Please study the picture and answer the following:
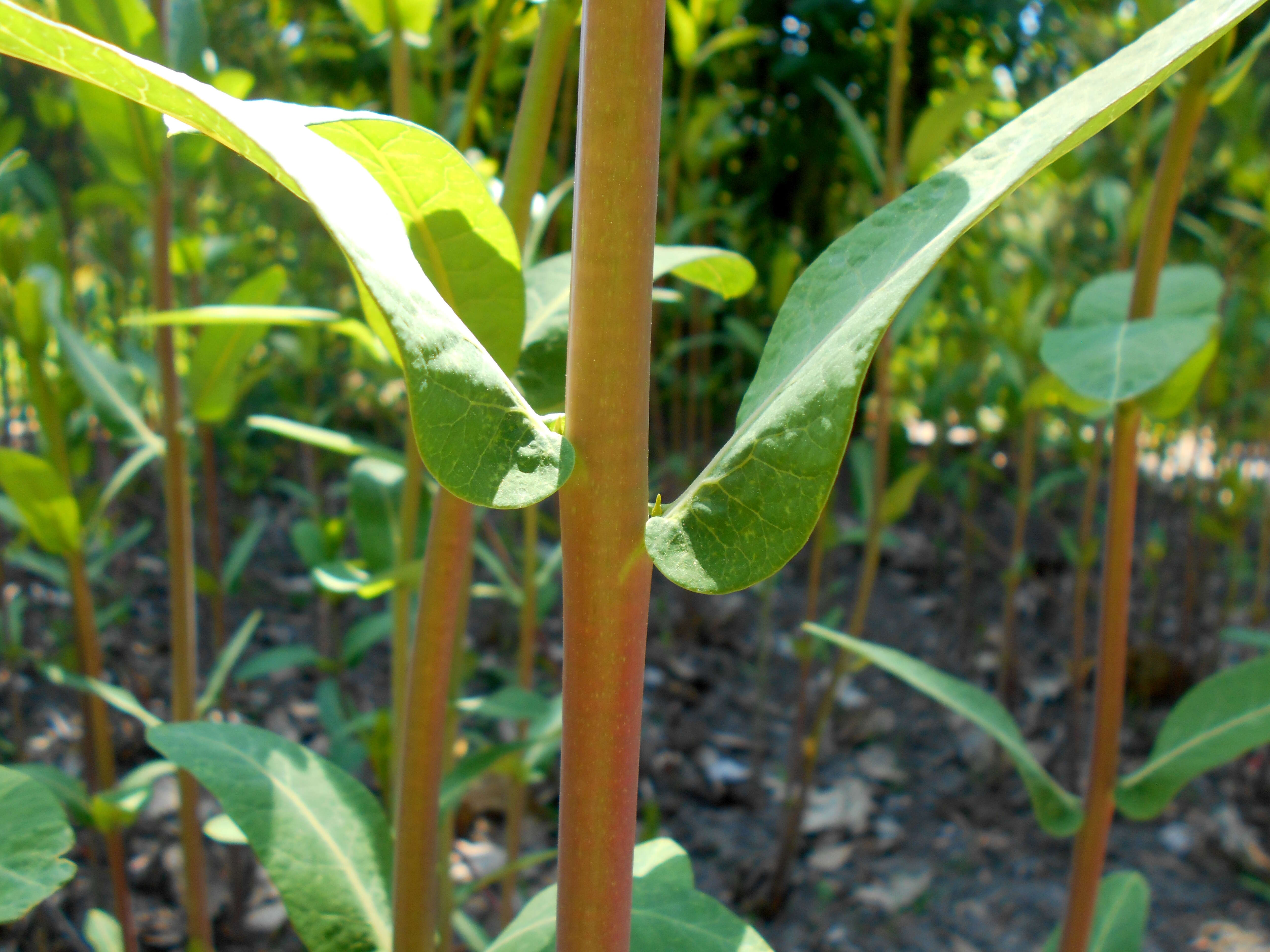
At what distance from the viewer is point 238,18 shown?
7.51 feet

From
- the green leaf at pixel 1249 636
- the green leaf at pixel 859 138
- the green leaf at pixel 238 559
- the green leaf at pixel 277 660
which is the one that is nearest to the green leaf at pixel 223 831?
the green leaf at pixel 277 660

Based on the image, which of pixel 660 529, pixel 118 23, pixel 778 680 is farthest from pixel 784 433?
pixel 778 680

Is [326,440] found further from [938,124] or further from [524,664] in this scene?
[938,124]

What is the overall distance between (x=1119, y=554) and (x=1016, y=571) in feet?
5.63

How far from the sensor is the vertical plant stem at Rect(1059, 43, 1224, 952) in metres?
0.81

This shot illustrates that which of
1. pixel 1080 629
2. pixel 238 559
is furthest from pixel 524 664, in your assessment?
pixel 1080 629

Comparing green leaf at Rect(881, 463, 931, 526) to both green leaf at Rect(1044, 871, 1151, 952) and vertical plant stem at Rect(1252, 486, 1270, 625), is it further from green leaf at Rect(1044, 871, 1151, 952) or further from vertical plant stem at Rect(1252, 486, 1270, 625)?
vertical plant stem at Rect(1252, 486, 1270, 625)

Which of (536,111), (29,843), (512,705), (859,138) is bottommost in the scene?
(512,705)

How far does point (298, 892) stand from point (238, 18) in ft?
7.62

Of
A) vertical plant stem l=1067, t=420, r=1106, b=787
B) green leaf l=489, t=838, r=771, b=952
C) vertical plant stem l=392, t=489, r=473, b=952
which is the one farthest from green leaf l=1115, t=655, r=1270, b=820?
vertical plant stem l=1067, t=420, r=1106, b=787

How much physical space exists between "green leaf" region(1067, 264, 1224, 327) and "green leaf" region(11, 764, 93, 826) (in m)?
1.24

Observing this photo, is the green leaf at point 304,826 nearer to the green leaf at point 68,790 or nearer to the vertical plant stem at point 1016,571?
the green leaf at point 68,790

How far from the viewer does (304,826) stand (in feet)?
2.12

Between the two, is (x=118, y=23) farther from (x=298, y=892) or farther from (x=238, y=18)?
(x=238, y=18)
